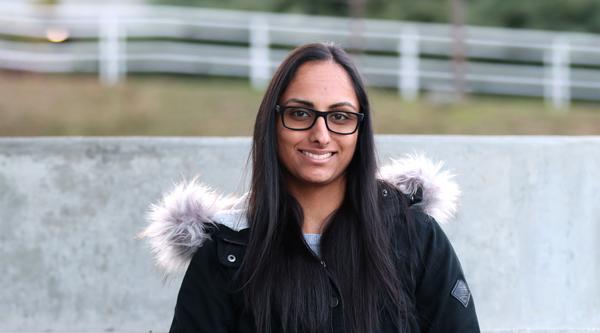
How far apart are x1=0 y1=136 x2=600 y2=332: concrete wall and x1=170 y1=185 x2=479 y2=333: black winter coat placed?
1.58 meters

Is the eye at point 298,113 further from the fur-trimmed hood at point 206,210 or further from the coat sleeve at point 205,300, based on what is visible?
the coat sleeve at point 205,300

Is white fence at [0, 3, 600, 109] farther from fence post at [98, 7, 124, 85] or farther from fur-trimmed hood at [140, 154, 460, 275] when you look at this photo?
fur-trimmed hood at [140, 154, 460, 275]

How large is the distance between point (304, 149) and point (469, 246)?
183 cm

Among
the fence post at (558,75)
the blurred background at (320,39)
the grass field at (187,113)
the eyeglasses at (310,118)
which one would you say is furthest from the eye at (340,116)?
the fence post at (558,75)

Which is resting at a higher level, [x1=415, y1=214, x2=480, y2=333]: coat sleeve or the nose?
the nose

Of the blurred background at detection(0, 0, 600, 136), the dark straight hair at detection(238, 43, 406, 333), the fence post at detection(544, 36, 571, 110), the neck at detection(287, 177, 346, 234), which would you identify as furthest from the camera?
the fence post at detection(544, 36, 571, 110)

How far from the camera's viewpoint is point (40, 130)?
34.1 ft

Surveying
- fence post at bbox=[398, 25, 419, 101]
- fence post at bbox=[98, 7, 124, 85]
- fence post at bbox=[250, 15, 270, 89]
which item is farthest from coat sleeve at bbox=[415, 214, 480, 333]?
fence post at bbox=[98, 7, 124, 85]

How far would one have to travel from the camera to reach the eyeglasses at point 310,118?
2.97m

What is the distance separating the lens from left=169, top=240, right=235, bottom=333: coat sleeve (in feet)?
9.72

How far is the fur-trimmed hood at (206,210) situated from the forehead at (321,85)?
0.38 m

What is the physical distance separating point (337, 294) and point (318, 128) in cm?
49

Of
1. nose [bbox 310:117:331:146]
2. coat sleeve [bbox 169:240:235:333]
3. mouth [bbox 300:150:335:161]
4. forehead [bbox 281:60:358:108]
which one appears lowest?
coat sleeve [bbox 169:240:235:333]

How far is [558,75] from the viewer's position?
14578 millimetres
